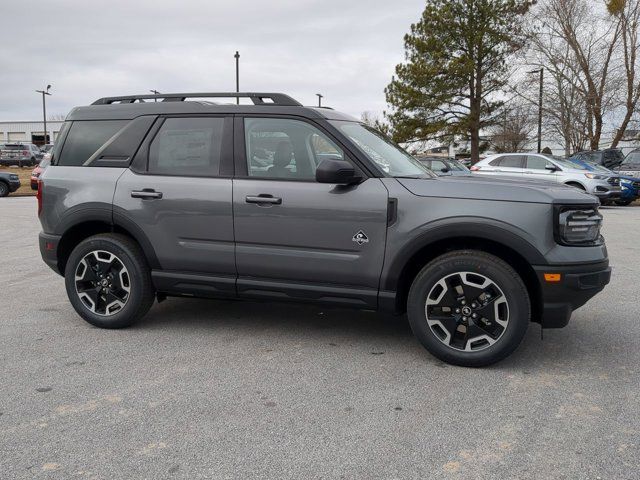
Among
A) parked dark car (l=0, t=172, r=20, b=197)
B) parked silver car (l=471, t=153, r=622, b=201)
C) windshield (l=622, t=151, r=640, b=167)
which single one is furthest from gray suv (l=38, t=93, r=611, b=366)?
parked dark car (l=0, t=172, r=20, b=197)

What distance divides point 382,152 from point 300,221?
879 millimetres

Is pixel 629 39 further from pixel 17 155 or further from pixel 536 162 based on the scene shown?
pixel 17 155

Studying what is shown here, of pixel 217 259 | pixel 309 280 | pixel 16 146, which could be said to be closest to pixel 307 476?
pixel 309 280

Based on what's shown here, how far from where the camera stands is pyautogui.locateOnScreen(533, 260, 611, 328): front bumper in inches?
147

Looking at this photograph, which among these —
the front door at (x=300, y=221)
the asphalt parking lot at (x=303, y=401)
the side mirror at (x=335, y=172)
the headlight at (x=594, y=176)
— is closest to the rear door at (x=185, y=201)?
the front door at (x=300, y=221)

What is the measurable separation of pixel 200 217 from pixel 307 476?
2.38 m

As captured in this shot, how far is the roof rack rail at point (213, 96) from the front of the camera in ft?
14.9

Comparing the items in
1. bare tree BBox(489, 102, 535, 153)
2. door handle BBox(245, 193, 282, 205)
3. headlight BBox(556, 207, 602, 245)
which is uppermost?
bare tree BBox(489, 102, 535, 153)

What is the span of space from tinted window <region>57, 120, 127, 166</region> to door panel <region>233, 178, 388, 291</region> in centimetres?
132

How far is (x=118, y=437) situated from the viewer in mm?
2961

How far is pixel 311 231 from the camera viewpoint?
13.7 feet

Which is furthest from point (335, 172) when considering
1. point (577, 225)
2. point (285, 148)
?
point (577, 225)

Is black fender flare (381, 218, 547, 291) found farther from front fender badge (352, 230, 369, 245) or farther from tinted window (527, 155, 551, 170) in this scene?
tinted window (527, 155, 551, 170)

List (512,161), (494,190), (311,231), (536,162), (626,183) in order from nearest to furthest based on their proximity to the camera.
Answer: (494,190) → (311,231) → (536,162) → (512,161) → (626,183)
